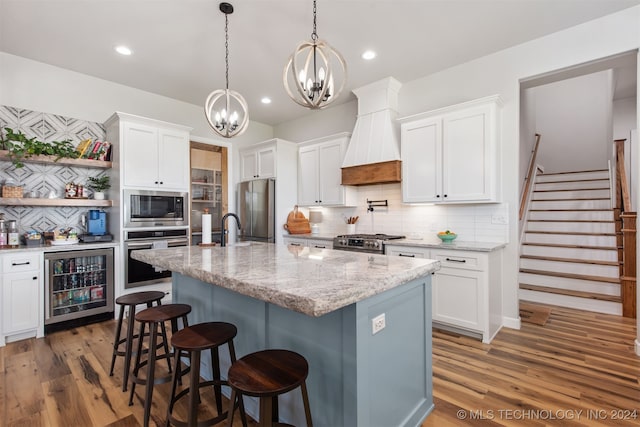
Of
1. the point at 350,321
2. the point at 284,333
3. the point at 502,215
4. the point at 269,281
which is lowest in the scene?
the point at 284,333

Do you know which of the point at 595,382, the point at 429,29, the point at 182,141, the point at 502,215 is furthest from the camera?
the point at 182,141

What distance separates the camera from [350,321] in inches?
51.7

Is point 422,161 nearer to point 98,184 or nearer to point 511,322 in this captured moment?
point 511,322

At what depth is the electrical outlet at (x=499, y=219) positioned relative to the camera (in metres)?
3.34

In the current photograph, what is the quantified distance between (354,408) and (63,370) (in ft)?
8.23

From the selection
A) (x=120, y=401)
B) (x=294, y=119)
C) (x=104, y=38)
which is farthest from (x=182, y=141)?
(x=120, y=401)

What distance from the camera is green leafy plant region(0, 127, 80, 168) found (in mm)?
3174

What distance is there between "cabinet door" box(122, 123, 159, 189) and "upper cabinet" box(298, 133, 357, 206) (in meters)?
2.17

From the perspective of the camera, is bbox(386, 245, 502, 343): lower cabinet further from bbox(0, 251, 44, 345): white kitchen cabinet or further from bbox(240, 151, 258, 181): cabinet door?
bbox(0, 251, 44, 345): white kitchen cabinet

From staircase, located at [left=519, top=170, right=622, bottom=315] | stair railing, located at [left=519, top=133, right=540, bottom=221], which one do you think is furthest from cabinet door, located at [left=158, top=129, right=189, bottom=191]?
stair railing, located at [left=519, top=133, right=540, bottom=221]

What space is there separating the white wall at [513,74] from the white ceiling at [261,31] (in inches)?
4.4

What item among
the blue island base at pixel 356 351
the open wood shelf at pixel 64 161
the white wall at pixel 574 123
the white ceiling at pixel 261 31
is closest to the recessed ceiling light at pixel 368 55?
the white ceiling at pixel 261 31

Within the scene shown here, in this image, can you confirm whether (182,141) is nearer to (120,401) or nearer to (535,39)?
(120,401)

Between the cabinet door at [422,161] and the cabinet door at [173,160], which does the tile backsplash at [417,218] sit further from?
the cabinet door at [173,160]
